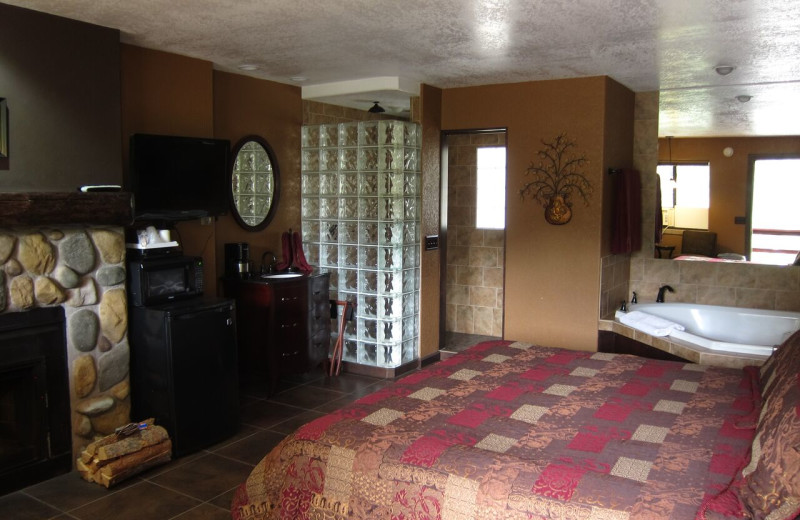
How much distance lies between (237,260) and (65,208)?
5.38ft

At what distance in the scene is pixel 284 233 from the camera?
5.35 meters

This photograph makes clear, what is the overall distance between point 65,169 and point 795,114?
Answer: 5.86 metres

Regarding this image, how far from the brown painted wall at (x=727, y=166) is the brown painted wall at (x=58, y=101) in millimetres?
4778

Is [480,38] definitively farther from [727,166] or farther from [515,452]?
[727,166]

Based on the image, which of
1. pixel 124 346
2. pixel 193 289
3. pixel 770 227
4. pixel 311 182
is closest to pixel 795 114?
pixel 770 227

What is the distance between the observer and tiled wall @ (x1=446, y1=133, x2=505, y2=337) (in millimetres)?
6344

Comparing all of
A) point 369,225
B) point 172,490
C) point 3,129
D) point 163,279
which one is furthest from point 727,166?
Answer: point 3,129

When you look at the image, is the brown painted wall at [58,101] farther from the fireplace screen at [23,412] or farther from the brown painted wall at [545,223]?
the brown painted wall at [545,223]

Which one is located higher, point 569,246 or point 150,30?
point 150,30

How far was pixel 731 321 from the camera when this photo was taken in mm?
5199

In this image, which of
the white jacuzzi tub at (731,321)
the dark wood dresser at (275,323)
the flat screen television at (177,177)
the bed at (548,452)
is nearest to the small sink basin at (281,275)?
the dark wood dresser at (275,323)

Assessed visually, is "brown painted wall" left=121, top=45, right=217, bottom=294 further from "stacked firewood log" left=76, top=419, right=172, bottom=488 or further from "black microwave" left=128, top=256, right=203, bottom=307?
"stacked firewood log" left=76, top=419, right=172, bottom=488

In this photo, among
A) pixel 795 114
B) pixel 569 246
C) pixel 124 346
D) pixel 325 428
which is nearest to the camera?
pixel 325 428

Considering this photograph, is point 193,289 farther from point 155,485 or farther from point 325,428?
point 325,428
